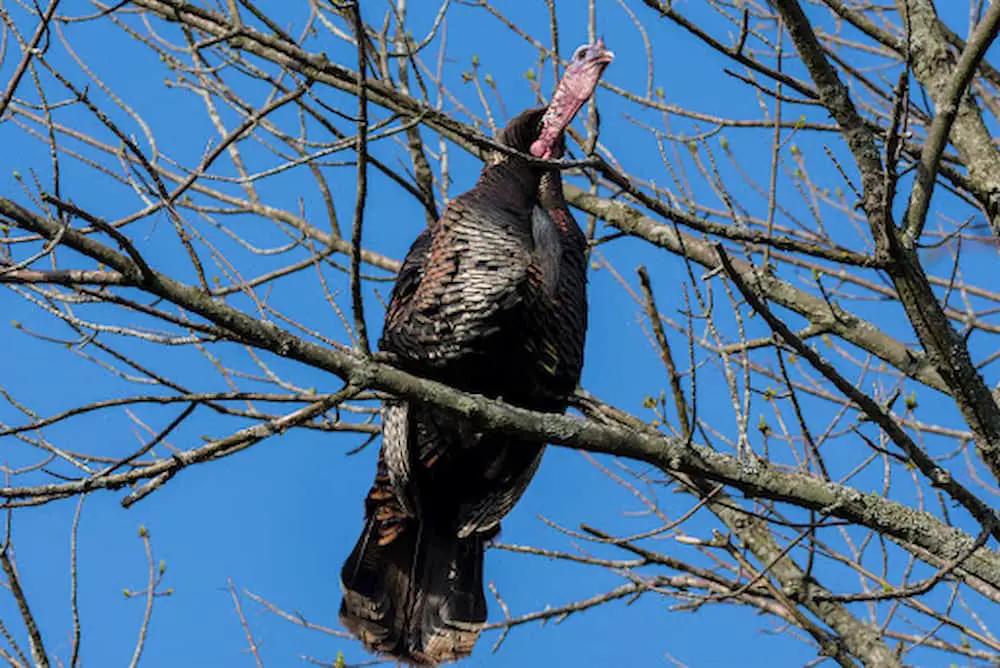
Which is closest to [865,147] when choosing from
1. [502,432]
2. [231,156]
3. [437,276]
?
[502,432]

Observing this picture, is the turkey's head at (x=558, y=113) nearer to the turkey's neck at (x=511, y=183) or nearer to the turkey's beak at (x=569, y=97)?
the turkey's beak at (x=569, y=97)

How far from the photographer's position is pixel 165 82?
244 inches

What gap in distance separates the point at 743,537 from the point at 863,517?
1.22m

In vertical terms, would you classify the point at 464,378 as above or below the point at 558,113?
below

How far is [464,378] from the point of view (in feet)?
14.8

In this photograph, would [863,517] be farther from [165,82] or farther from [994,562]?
[165,82]

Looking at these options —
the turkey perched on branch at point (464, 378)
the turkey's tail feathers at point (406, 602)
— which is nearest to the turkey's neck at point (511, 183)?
the turkey perched on branch at point (464, 378)

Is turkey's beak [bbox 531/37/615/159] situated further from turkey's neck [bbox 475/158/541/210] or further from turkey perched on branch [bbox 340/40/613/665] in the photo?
turkey's neck [bbox 475/158/541/210]

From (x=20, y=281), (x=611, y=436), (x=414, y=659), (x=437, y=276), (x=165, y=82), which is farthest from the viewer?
(x=165, y=82)

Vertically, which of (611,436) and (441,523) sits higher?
(441,523)

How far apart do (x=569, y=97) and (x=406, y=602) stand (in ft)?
7.04

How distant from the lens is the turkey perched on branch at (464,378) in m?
4.45

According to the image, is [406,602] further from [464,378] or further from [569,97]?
[569,97]

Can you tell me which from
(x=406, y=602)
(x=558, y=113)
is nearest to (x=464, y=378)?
(x=406, y=602)
